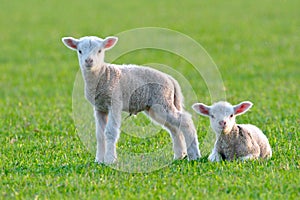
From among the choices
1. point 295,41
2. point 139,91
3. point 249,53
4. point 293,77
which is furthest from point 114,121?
point 295,41

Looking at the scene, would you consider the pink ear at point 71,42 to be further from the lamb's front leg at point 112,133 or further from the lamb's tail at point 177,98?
the lamb's tail at point 177,98

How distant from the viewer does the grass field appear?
24.1ft

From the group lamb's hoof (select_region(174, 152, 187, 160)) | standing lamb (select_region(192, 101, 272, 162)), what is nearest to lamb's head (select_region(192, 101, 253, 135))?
standing lamb (select_region(192, 101, 272, 162))

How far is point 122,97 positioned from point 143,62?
438 inches

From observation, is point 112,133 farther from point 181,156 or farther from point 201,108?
point 201,108

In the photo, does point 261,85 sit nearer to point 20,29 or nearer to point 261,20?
point 261,20

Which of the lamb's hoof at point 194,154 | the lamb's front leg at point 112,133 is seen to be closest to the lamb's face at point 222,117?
the lamb's hoof at point 194,154

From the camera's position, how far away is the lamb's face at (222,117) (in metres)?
8.19

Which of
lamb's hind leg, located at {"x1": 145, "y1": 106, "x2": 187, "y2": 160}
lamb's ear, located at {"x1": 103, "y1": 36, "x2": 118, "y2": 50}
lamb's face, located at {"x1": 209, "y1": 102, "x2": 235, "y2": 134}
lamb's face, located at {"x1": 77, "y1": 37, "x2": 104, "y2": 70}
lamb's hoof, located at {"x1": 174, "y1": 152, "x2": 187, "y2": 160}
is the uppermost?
lamb's ear, located at {"x1": 103, "y1": 36, "x2": 118, "y2": 50}

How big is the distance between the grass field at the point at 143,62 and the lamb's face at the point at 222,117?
44 centimetres

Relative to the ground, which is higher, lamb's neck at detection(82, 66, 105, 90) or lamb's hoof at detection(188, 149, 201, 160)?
lamb's neck at detection(82, 66, 105, 90)

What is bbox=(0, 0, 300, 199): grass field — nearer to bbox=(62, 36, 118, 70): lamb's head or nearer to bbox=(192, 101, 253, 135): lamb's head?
bbox=(192, 101, 253, 135): lamb's head

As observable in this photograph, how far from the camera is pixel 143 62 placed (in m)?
19.7

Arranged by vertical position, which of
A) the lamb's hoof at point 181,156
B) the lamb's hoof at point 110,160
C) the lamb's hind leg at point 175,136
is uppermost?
the lamb's hind leg at point 175,136
